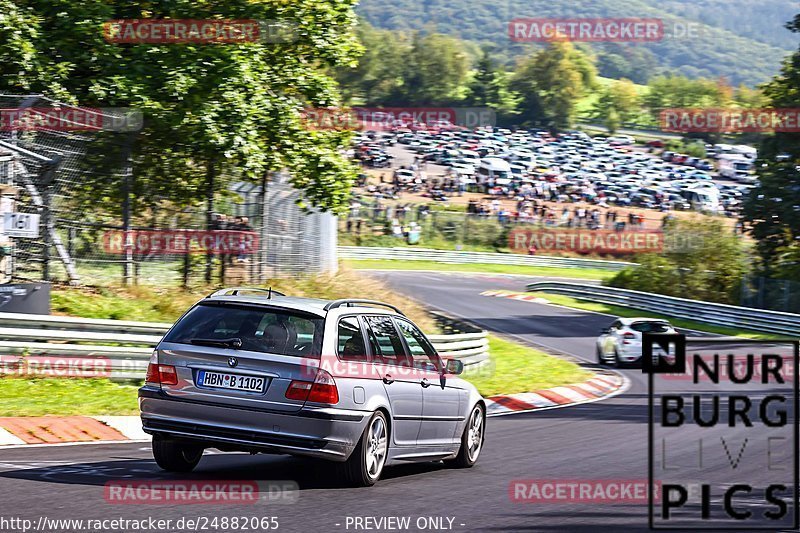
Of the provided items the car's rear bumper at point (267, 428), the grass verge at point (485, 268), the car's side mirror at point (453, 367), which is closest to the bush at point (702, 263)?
the grass verge at point (485, 268)

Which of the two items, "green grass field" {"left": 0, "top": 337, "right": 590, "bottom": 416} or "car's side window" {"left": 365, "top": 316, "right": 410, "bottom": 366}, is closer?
"car's side window" {"left": 365, "top": 316, "right": 410, "bottom": 366}

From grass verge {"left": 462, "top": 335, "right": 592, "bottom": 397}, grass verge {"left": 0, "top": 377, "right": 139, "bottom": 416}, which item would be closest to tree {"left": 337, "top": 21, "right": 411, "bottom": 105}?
grass verge {"left": 462, "top": 335, "right": 592, "bottom": 397}

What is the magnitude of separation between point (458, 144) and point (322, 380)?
9596 centimetres

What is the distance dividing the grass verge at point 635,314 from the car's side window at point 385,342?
29.2 metres

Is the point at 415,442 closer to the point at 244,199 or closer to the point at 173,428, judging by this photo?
the point at 173,428

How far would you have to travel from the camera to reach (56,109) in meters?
20.1

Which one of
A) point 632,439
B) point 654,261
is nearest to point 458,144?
point 654,261

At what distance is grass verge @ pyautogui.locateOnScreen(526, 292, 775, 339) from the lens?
126 ft

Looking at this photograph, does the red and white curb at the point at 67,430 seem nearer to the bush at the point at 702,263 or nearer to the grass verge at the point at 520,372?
the grass verge at the point at 520,372

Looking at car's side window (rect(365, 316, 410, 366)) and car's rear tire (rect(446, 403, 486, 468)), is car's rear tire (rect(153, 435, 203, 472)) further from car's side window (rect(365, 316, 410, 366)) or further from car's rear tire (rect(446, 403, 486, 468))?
car's rear tire (rect(446, 403, 486, 468))

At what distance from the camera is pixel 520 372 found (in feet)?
76.9

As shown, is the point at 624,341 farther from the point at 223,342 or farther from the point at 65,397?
the point at 223,342

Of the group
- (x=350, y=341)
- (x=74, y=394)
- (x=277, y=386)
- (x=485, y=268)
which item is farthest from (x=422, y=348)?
(x=485, y=268)

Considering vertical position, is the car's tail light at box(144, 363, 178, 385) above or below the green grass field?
above
